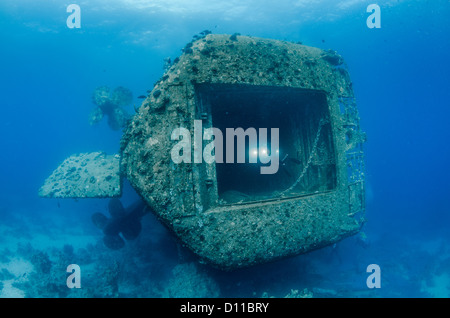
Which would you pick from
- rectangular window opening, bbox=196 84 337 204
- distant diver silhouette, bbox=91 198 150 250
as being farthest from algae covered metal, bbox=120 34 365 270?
distant diver silhouette, bbox=91 198 150 250

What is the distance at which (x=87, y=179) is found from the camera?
5688mm

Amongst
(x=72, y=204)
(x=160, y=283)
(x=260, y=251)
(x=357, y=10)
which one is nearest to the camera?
(x=260, y=251)

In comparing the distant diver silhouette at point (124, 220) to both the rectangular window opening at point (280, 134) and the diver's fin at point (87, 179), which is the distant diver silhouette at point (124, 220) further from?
the rectangular window opening at point (280, 134)

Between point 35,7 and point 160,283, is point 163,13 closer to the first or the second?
point 35,7

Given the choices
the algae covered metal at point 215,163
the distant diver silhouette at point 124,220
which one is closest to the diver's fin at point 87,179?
the distant diver silhouette at point 124,220

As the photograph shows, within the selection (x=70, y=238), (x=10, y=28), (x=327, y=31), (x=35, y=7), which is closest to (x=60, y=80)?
(x=10, y=28)

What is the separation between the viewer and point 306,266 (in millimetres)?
8141

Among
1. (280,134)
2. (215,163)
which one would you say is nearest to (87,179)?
(215,163)

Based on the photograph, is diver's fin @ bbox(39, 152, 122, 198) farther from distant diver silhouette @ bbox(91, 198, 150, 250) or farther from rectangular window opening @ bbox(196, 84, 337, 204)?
rectangular window opening @ bbox(196, 84, 337, 204)

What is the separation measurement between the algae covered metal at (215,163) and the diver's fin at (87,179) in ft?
6.30

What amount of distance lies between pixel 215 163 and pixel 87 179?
3771 mm

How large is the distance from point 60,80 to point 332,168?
287 feet

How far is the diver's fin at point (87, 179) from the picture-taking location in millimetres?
5305

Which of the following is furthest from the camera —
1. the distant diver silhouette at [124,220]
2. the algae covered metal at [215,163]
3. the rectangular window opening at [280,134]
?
the distant diver silhouette at [124,220]
